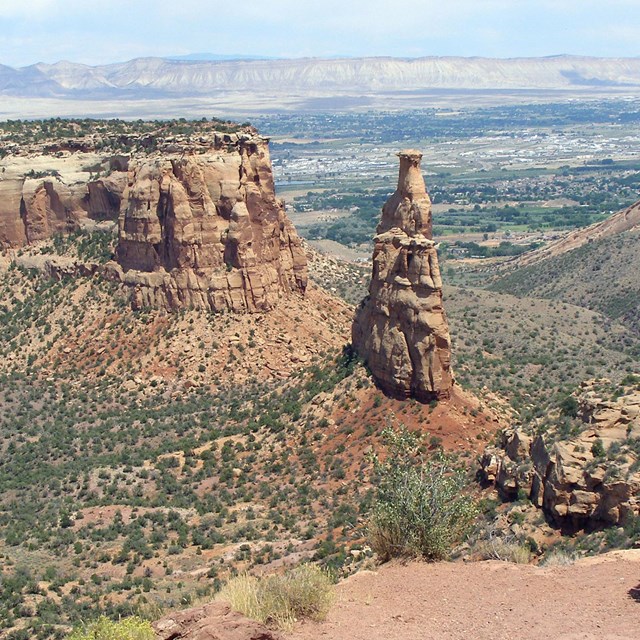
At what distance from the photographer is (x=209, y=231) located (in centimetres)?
5188

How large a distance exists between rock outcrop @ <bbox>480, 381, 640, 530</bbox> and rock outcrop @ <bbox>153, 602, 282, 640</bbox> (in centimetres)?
1010

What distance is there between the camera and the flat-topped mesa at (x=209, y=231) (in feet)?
170

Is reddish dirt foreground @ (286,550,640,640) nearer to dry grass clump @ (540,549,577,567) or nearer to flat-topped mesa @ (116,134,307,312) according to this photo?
dry grass clump @ (540,549,577,567)

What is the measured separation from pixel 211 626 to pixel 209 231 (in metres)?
36.6

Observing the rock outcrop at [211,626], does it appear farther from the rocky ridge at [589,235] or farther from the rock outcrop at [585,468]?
the rocky ridge at [589,235]

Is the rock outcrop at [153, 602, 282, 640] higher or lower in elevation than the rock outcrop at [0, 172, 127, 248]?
lower

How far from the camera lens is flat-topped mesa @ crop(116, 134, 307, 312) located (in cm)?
5181

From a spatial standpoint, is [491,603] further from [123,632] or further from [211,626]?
[123,632]

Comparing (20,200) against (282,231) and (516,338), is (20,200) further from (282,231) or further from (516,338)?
(516,338)

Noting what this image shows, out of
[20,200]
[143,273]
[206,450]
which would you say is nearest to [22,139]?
[20,200]

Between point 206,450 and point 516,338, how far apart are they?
22772 mm

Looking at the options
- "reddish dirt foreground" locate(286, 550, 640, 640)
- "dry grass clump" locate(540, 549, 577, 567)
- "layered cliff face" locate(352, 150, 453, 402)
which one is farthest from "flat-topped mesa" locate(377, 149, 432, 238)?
"reddish dirt foreground" locate(286, 550, 640, 640)

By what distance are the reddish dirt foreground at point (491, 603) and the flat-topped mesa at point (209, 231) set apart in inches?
1274

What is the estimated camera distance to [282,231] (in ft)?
180
